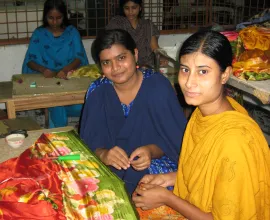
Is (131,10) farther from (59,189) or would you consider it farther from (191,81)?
(59,189)

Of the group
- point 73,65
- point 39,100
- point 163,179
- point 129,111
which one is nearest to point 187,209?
point 163,179

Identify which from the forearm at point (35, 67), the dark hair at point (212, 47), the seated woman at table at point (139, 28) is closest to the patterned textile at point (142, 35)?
the seated woman at table at point (139, 28)

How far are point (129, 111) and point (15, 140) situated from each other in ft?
2.43

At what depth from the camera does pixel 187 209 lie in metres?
1.65

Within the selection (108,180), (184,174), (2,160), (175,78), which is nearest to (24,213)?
(108,180)

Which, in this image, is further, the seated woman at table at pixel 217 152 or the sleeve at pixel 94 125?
the sleeve at pixel 94 125

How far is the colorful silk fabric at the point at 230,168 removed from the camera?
57.2 inches

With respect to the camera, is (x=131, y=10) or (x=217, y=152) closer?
(x=217, y=152)

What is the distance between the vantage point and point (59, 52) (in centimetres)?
471

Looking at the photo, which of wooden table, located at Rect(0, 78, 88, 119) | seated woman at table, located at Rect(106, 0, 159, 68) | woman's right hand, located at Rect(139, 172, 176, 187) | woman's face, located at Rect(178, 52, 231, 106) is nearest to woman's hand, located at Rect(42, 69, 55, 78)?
wooden table, located at Rect(0, 78, 88, 119)

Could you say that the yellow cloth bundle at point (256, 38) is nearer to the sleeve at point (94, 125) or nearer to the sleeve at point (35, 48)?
the sleeve at point (94, 125)

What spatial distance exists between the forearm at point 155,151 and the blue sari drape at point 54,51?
7.35 feet

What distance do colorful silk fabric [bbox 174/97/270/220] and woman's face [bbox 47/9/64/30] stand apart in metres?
3.20

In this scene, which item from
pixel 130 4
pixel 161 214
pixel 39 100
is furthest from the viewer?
pixel 130 4
